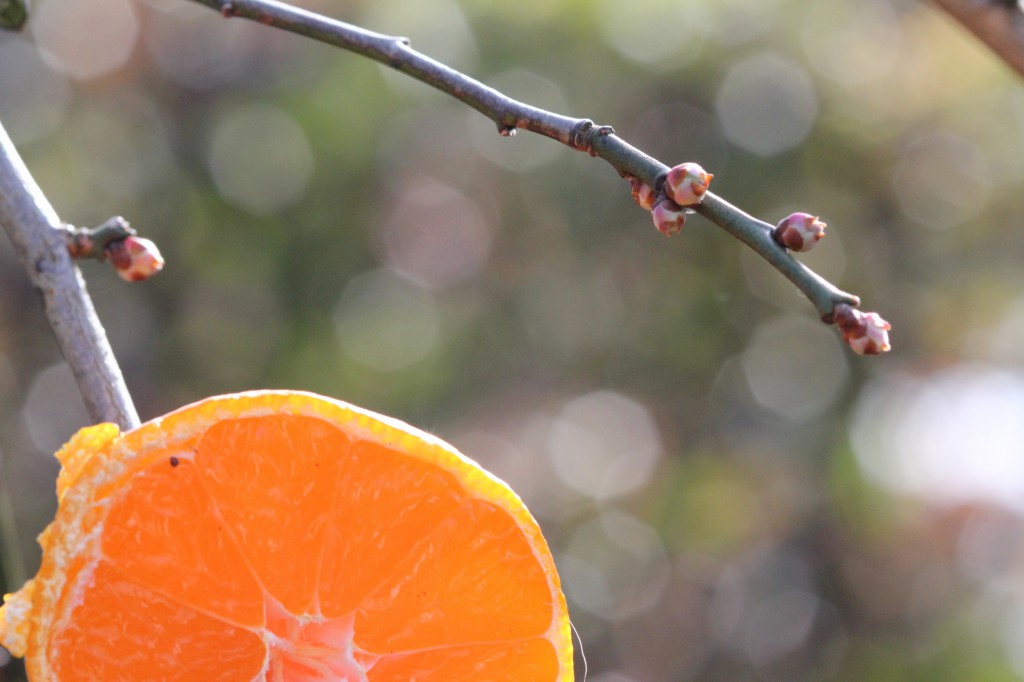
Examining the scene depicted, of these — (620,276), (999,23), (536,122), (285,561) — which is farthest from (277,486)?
(620,276)

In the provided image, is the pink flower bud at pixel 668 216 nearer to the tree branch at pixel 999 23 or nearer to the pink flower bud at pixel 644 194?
the pink flower bud at pixel 644 194

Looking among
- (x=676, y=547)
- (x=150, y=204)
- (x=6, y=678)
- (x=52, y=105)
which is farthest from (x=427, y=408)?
(x=6, y=678)

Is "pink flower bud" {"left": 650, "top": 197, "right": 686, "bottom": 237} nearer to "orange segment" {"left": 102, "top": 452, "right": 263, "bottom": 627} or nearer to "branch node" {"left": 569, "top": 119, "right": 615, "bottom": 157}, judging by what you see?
"branch node" {"left": 569, "top": 119, "right": 615, "bottom": 157}

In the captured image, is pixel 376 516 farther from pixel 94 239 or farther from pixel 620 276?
pixel 620 276

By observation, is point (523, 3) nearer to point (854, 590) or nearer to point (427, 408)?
point (427, 408)

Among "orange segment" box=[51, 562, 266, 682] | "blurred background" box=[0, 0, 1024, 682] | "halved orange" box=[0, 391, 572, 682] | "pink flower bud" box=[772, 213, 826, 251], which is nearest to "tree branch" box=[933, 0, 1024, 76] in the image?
"pink flower bud" box=[772, 213, 826, 251]

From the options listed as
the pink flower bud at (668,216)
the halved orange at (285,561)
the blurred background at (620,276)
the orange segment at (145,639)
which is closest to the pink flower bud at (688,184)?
the pink flower bud at (668,216)
